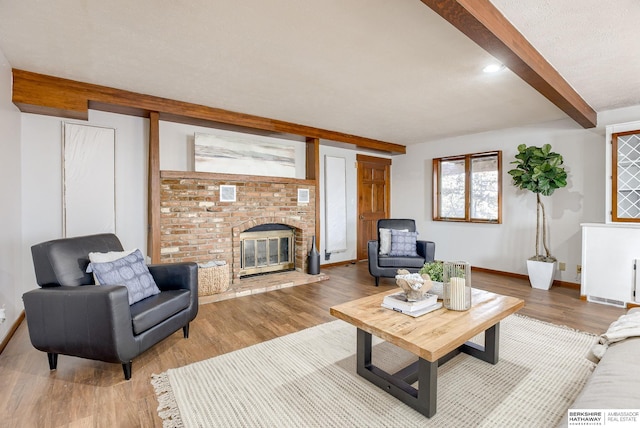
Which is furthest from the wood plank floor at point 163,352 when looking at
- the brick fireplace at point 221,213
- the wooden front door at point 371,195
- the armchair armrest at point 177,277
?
the wooden front door at point 371,195

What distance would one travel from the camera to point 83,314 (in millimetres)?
1897

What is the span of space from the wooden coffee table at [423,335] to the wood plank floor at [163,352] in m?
1.02

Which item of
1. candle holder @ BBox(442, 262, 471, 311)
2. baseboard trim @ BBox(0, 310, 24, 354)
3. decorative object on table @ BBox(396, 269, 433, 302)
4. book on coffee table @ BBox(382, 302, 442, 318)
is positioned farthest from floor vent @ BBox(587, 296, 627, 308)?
baseboard trim @ BBox(0, 310, 24, 354)

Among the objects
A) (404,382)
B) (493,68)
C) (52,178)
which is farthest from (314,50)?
(52,178)

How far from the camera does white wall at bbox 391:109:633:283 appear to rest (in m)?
4.00

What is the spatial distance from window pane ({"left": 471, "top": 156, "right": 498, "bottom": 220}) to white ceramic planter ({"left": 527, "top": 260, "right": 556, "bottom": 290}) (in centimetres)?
100

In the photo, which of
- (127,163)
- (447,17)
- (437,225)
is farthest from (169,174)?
(437,225)

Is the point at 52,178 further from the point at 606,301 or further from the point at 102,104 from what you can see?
the point at 606,301

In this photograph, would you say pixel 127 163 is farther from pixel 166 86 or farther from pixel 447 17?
pixel 447 17

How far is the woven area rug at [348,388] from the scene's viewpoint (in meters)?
1.63

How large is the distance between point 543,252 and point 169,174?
5.25 meters

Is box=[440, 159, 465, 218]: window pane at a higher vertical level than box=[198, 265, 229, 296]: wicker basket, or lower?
higher

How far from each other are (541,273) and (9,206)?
592 centimetres

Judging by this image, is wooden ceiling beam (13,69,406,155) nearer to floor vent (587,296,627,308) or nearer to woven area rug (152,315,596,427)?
woven area rug (152,315,596,427)
